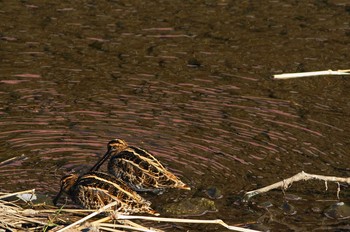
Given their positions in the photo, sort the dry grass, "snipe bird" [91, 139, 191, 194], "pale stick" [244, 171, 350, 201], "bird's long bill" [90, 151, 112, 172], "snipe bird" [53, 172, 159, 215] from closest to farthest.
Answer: the dry grass
"pale stick" [244, 171, 350, 201]
"snipe bird" [53, 172, 159, 215]
"snipe bird" [91, 139, 191, 194]
"bird's long bill" [90, 151, 112, 172]

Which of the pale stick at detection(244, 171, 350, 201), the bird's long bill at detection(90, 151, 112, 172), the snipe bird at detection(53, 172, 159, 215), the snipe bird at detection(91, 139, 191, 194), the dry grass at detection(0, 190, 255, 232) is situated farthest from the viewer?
the bird's long bill at detection(90, 151, 112, 172)

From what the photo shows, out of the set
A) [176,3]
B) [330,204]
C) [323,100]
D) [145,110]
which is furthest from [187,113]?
[176,3]

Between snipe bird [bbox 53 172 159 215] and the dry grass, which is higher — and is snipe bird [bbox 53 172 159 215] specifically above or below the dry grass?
below

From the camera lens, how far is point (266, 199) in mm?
9766

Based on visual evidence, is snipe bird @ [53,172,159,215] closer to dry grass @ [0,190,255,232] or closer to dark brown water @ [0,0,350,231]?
dark brown water @ [0,0,350,231]

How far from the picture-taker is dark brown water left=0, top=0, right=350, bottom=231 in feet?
33.5

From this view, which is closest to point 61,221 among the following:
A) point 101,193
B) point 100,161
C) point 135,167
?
point 101,193

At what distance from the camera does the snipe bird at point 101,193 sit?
Answer: 30.7 feet

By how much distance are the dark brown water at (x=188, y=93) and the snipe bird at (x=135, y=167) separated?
0.23 m

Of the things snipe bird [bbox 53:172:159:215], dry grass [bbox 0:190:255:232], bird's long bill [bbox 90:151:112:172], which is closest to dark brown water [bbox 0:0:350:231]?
bird's long bill [bbox 90:151:112:172]

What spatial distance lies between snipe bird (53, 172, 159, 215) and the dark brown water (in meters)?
0.31

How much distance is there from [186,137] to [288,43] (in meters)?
4.02

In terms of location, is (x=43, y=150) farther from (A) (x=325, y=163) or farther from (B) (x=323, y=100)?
(B) (x=323, y=100)

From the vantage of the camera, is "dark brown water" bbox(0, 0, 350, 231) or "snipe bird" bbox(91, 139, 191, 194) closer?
"snipe bird" bbox(91, 139, 191, 194)
